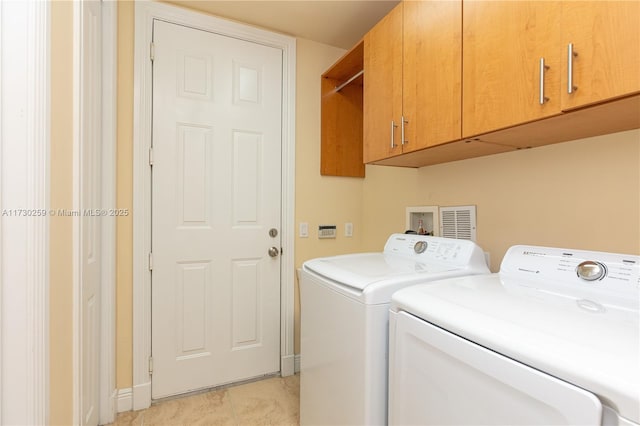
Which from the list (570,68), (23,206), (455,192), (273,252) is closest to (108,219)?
(23,206)

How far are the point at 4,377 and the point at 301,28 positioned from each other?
7.57ft

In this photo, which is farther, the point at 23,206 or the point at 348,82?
the point at 348,82

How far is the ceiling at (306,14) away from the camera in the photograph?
1.85m

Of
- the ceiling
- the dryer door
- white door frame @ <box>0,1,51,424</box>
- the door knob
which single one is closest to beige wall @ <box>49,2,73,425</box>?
white door frame @ <box>0,1,51,424</box>

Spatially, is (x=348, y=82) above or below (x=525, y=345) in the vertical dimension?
above

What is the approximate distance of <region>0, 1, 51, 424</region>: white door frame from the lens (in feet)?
3.31

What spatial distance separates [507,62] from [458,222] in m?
0.84

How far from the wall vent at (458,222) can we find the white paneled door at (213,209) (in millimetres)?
1101

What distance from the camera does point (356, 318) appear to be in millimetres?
1101

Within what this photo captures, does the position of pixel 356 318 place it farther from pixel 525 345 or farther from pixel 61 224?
pixel 61 224

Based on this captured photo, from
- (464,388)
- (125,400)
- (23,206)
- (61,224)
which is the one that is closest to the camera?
(464,388)

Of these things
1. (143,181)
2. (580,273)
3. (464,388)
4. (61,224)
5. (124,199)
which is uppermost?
(143,181)

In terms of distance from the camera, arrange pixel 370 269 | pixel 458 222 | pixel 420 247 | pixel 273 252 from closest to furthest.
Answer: pixel 370 269 < pixel 420 247 < pixel 458 222 < pixel 273 252

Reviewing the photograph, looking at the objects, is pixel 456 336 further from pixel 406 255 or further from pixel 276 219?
pixel 276 219
